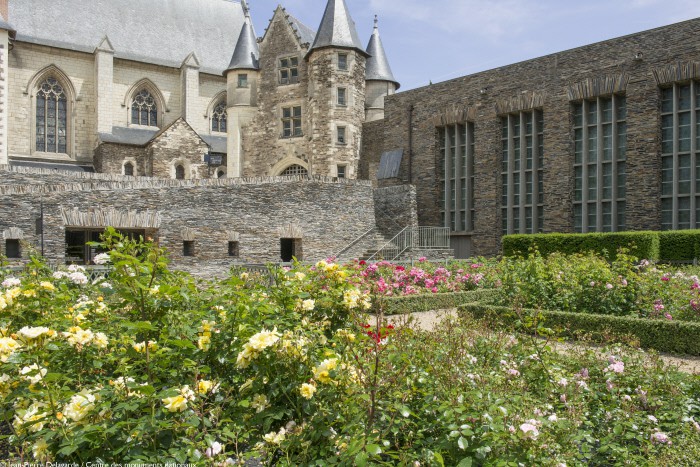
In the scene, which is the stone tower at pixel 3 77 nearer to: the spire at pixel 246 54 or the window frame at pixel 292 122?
the spire at pixel 246 54

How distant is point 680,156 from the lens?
733 inches

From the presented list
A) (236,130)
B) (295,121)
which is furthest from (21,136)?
(295,121)

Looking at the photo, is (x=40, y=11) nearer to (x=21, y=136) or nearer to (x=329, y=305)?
(x=21, y=136)

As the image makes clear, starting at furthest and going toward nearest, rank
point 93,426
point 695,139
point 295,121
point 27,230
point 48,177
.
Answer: point 295,121 < point 48,177 < point 695,139 < point 27,230 < point 93,426

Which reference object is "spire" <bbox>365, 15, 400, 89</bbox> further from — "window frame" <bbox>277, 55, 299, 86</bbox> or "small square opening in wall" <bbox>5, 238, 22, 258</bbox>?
"small square opening in wall" <bbox>5, 238, 22, 258</bbox>

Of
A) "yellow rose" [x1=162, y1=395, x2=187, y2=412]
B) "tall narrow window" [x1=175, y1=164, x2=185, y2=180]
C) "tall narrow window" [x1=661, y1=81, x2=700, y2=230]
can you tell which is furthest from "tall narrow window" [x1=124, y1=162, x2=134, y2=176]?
"yellow rose" [x1=162, y1=395, x2=187, y2=412]

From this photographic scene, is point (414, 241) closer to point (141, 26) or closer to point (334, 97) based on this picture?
point (334, 97)

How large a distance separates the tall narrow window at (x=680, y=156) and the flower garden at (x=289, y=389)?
1538 cm

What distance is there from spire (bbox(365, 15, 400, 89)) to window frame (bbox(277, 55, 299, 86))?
3687mm

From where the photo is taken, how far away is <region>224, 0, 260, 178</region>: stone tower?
3009 cm

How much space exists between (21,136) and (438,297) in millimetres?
27515

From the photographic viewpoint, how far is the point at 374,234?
23.5m

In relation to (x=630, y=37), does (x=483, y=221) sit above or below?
below

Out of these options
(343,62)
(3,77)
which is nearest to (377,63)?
(343,62)
